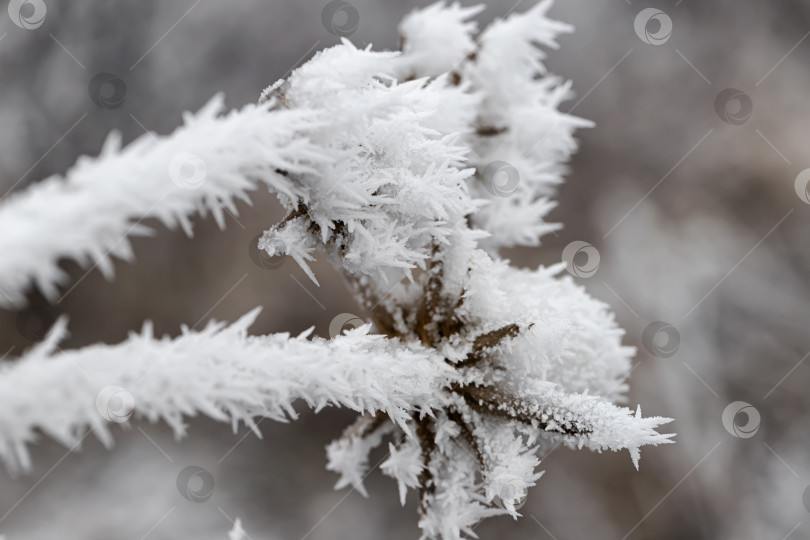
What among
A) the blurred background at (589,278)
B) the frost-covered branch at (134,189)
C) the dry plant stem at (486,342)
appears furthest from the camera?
the blurred background at (589,278)

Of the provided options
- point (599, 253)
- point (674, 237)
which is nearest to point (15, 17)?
point (599, 253)

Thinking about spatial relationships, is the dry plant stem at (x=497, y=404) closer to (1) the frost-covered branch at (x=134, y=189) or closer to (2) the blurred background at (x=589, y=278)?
(1) the frost-covered branch at (x=134, y=189)

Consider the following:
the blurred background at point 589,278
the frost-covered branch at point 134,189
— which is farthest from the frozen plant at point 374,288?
the blurred background at point 589,278

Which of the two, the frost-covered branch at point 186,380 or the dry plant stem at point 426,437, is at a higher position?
the frost-covered branch at point 186,380

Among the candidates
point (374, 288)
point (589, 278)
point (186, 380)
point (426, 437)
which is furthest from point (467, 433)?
point (589, 278)

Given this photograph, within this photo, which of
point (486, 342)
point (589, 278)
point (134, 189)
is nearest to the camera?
point (134, 189)

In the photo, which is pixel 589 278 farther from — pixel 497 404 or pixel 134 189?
pixel 134 189

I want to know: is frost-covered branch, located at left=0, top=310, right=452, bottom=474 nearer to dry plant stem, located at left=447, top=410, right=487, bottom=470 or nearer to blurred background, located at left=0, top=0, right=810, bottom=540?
dry plant stem, located at left=447, top=410, right=487, bottom=470
